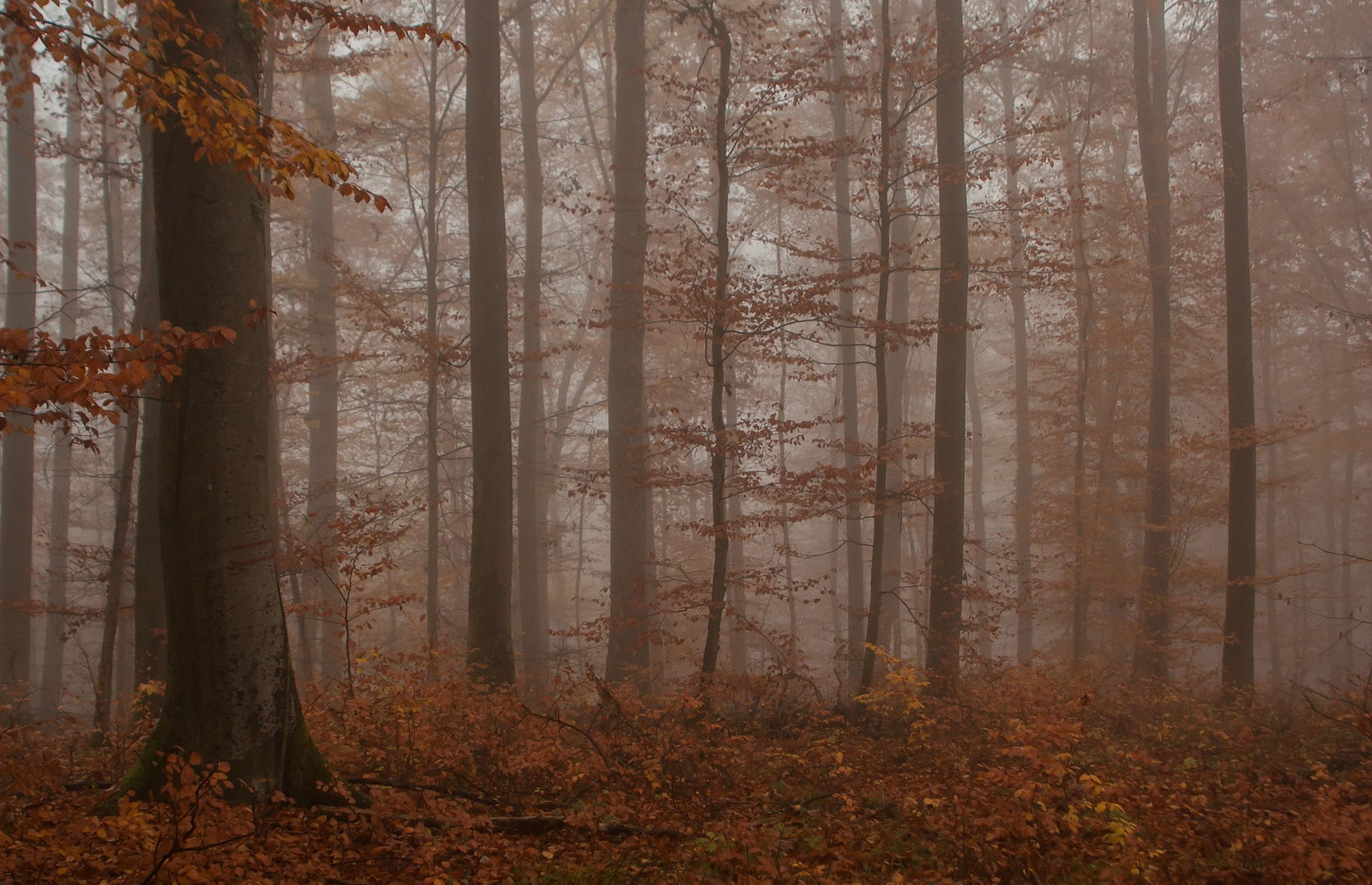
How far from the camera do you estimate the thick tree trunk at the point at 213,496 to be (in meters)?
4.18

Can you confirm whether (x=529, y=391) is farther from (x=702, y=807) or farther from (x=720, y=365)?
(x=702, y=807)

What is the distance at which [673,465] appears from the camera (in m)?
9.41

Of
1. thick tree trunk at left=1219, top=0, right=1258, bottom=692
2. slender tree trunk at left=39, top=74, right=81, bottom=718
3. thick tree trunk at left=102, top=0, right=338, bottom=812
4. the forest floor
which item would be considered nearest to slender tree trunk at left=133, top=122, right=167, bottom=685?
the forest floor

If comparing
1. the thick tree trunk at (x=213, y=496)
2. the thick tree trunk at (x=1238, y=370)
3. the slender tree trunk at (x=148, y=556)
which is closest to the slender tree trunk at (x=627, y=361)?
the slender tree trunk at (x=148, y=556)

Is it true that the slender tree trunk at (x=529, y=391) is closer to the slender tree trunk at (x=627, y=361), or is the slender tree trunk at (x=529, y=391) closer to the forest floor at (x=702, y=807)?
the slender tree trunk at (x=627, y=361)

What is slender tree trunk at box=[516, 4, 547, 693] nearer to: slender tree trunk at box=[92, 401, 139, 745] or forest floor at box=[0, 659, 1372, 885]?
slender tree trunk at box=[92, 401, 139, 745]

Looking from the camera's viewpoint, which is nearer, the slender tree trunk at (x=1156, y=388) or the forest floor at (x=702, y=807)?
the forest floor at (x=702, y=807)

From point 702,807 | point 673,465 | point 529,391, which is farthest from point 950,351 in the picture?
point 529,391

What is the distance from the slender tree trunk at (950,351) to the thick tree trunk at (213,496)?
24.1 ft

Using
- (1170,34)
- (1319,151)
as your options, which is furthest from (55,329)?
(1319,151)

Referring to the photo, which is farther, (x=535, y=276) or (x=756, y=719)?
(x=535, y=276)

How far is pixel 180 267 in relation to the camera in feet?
13.8

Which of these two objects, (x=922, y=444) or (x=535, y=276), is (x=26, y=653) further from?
(x=922, y=444)

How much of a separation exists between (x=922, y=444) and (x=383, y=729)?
62.1 ft
